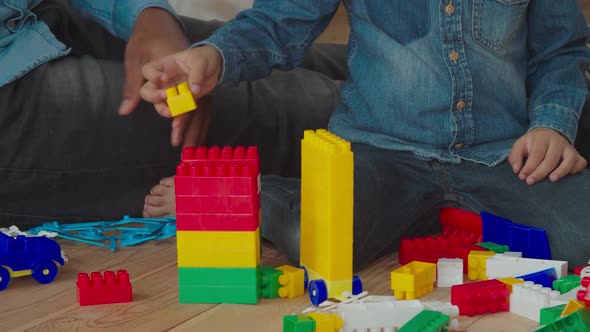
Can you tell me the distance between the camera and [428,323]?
0.77 meters

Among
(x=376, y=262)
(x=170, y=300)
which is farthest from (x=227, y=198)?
(x=376, y=262)

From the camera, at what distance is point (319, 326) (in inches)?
31.2

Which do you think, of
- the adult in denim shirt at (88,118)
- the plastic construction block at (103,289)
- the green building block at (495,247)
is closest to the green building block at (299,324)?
the plastic construction block at (103,289)

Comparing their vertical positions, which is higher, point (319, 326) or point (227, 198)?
point (227, 198)

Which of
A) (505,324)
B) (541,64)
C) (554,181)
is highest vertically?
(541,64)

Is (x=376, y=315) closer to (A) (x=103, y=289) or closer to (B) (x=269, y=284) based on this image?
(B) (x=269, y=284)

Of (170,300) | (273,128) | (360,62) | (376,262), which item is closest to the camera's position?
(170,300)

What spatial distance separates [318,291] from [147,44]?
531 millimetres

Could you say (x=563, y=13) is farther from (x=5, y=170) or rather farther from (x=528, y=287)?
(x=5, y=170)

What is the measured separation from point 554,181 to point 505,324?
30cm

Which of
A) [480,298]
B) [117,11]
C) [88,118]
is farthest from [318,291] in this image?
[117,11]

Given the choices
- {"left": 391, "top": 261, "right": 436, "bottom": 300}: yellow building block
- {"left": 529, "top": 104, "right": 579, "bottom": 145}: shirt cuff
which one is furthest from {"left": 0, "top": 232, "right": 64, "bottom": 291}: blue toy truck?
→ {"left": 529, "top": 104, "right": 579, "bottom": 145}: shirt cuff

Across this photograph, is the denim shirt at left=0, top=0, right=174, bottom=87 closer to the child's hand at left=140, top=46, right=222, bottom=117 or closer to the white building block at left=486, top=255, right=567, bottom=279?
the child's hand at left=140, top=46, right=222, bottom=117

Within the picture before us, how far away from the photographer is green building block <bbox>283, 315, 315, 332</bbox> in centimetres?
79
